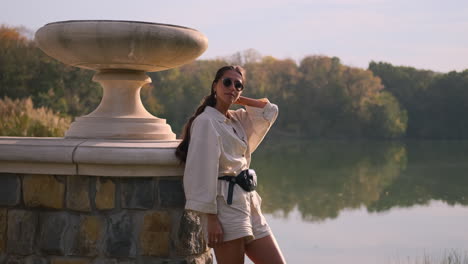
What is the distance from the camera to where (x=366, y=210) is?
11195mm

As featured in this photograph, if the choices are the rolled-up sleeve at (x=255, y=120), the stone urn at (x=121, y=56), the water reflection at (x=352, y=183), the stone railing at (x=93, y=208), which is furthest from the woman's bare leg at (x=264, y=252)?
the water reflection at (x=352, y=183)

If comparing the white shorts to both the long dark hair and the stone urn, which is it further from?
the stone urn

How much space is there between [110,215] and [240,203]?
2.17 ft

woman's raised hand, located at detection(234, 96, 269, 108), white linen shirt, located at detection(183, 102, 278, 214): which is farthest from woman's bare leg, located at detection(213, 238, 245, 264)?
woman's raised hand, located at detection(234, 96, 269, 108)

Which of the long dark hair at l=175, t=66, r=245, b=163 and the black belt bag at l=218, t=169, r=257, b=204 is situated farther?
the long dark hair at l=175, t=66, r=245, b=163

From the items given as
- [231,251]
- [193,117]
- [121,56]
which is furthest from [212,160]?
[121,56]

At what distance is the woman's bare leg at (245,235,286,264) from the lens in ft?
7.90

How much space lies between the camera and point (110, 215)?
259 centimetres

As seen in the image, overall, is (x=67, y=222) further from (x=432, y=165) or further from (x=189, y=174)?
(x=432, y=165)

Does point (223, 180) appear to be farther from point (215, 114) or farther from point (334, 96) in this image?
point (334, 96)

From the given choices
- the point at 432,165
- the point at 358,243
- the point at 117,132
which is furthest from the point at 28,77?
the point at 117,132

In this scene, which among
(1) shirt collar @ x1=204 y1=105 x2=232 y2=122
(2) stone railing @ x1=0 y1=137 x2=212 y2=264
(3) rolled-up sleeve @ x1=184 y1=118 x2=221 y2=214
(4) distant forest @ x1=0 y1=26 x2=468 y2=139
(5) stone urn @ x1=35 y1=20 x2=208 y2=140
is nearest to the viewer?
(3) rolled-up sleeve @ x1=184 y1=118 x2=221 y2=214

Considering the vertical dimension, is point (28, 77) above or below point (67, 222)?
above

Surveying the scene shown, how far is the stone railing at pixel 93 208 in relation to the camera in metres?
2.54
